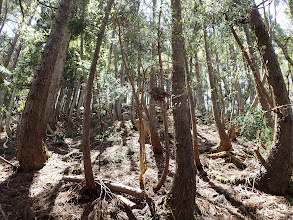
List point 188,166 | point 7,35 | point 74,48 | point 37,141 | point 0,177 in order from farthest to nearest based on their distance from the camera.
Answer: point 7,35 → point 74,48 → point 37,141 → point 0,177 → point 188,166

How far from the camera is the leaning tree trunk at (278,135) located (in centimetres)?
455

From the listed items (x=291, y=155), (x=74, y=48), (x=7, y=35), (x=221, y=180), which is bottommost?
(x=221, y=180)

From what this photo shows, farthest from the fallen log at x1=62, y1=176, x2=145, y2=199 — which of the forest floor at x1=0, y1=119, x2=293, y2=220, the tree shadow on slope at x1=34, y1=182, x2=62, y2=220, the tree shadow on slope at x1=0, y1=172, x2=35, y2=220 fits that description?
the tree shadow on slope at x1=0, y1=172, x2=35, y2=220

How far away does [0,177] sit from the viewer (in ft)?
16.3

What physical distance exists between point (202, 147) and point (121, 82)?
7.75 m

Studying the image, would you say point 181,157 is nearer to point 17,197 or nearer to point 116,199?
point 116,199

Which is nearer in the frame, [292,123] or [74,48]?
[292,123]

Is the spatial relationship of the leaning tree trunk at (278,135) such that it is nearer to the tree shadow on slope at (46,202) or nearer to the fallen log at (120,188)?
the fallen log at (120,188)

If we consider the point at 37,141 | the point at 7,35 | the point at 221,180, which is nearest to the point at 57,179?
the point at 37,141

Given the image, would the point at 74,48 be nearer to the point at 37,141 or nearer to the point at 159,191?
the point at 37,141

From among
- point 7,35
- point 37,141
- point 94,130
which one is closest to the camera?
point 37,141

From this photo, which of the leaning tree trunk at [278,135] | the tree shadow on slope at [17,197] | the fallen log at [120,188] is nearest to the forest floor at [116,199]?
the tree shadow on slope at [17,197]

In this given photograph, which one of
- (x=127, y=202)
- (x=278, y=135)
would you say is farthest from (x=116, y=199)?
(x=278, y=135)

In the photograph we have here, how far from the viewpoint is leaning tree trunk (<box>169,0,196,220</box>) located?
12.7 ft
